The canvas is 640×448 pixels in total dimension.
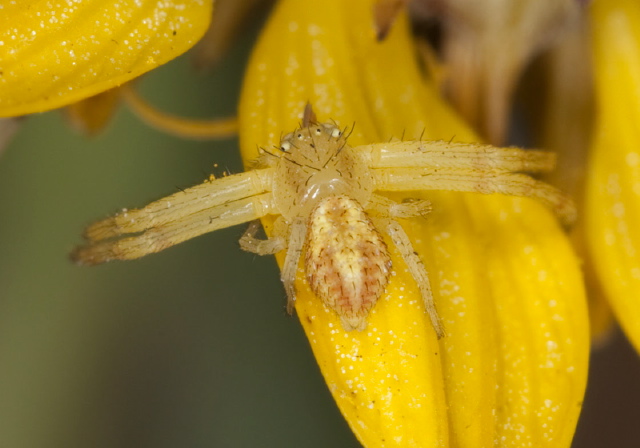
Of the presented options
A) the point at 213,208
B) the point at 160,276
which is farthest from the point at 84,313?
the point at 213,208

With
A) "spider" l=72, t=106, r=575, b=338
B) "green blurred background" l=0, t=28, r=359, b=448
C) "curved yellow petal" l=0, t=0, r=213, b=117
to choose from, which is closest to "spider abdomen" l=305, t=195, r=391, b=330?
"spider" l=72, t=106, r=575, b=338

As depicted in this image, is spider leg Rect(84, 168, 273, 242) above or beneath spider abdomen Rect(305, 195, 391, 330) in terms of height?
above

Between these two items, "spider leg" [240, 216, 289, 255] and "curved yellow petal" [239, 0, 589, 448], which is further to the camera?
"spider leg" [240, 216, 289, 255]

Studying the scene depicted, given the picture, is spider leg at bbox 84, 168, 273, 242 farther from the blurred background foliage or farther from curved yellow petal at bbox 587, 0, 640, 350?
curved yellow petal at bbox 587, 0, 640, 350

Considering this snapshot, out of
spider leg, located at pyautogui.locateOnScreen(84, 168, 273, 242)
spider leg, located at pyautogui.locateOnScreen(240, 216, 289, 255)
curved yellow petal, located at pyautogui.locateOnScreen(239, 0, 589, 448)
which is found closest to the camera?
curved yellow petal, located at pyautogui.locateOnScreen(239, 0, 589, 448)

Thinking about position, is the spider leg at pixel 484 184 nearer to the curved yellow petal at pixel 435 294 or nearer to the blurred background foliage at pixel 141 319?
the curved yellow petal at pixel 435 294

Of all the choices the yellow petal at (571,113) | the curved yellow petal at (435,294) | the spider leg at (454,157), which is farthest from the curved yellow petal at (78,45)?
the yellow petal at (571,113)
